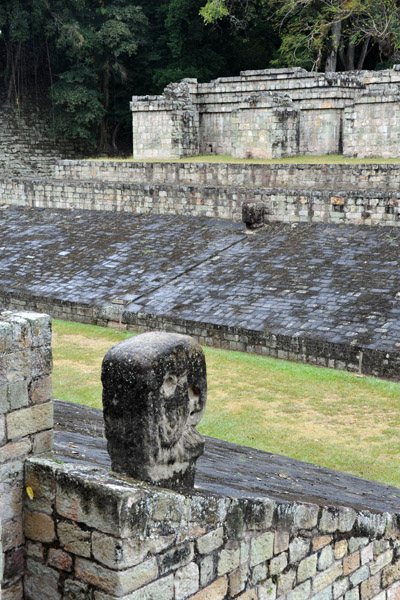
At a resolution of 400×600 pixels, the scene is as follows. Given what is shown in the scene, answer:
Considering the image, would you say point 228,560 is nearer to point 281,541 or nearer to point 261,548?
point 261,548

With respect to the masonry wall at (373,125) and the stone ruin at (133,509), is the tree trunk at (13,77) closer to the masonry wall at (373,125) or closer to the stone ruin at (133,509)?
the masonry wall at (373,125)

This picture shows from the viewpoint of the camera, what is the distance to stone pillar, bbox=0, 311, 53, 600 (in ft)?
12.3

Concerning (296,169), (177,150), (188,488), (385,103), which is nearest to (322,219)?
(296,169)

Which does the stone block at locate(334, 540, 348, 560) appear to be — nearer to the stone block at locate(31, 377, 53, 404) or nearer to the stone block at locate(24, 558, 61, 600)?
the stone block at locate(24, 558, 61, 600)

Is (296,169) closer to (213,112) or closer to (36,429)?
(213,112)

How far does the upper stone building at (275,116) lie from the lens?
20.6 metres

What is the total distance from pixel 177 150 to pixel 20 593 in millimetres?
21701

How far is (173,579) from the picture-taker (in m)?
3.67

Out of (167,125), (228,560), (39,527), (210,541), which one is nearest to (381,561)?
(228,560)

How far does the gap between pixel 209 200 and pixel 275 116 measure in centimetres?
550

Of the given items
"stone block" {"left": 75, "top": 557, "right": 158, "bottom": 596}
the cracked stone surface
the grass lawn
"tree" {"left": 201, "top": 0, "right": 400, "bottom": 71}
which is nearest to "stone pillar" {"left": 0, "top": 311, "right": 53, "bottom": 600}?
"stone block" {"left": 75, "top": 557, "right": 158, "bottom": 596}

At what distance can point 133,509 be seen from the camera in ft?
11.2

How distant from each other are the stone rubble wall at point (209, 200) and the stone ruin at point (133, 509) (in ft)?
37.3

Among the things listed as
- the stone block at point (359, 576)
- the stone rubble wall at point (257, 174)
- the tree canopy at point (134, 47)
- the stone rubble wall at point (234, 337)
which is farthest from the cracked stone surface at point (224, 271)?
the tree canopy at point (134, 47)
